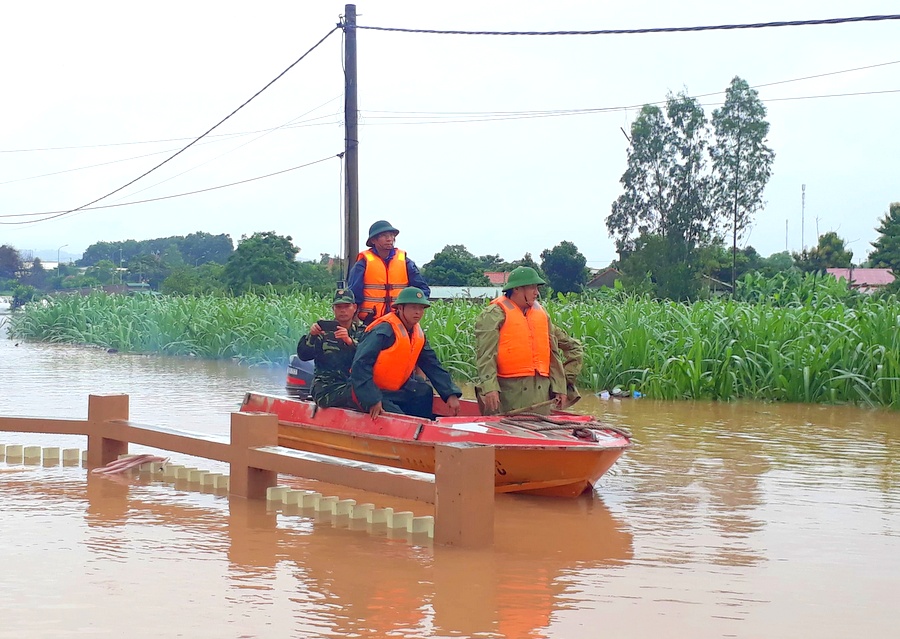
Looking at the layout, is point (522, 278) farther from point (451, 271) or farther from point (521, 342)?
point (451, 271)

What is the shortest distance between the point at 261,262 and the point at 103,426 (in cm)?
3754

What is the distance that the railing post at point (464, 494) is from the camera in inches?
260

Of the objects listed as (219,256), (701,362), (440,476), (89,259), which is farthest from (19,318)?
(89,259)

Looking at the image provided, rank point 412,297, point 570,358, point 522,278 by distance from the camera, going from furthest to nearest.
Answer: point 570,358 < point 522,278 < point 412,297

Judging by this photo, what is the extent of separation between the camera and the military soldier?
9.55 m

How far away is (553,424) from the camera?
8.55m

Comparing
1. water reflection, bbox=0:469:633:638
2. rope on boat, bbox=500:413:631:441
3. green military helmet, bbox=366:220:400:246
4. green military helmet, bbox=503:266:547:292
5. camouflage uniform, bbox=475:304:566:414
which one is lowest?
water reflection, bbox=0:469:633:638

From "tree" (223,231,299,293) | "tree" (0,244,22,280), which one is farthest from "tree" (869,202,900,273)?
"tree" (0,244,22,280)

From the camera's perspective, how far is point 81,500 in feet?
27.3

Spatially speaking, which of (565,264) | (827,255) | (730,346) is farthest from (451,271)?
(730,346)

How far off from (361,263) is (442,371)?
69.2 inches

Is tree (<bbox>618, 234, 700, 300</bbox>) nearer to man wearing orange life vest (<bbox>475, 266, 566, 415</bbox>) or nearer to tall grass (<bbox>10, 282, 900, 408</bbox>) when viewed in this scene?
tall grass (<bbox>10, 282, 900, 408</bbox>)

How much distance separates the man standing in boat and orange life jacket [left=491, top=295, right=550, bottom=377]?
1605mm

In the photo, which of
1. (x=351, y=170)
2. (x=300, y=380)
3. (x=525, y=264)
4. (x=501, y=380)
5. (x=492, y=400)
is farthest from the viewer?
(x=525, y=264)
